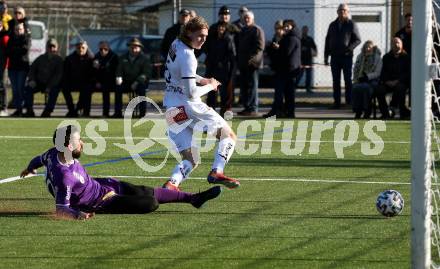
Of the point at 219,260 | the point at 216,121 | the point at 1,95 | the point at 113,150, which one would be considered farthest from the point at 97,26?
the point at 219,260

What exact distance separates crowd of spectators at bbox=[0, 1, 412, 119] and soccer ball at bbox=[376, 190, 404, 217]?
11.7 m

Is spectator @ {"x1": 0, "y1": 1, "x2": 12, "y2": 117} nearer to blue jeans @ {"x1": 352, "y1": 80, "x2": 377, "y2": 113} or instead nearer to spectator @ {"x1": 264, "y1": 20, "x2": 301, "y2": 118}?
spectator @ {"x1": 264, "y1": 20, "x2": 301, "y2": 118}

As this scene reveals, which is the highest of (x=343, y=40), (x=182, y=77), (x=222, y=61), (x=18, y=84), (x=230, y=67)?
(x=182, y=77)

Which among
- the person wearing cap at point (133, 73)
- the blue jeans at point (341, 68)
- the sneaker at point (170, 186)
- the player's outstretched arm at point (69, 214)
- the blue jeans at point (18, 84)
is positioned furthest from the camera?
the blue jeans at point (341, 68)

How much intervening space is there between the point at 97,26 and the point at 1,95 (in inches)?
1201

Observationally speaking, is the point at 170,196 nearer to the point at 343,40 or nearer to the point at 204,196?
the point at 204,196

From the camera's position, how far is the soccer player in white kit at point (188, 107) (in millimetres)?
9680

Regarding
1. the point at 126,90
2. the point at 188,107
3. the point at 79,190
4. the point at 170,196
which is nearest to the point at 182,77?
the point at 188,107

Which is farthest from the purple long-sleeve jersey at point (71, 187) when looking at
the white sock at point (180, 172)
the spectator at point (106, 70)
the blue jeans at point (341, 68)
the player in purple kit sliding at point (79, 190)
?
the blue jeans at point (341, 68)

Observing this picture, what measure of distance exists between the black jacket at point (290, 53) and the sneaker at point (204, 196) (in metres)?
12.3

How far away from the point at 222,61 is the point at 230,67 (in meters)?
0.23

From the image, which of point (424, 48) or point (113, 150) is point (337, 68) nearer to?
point (113, 150)

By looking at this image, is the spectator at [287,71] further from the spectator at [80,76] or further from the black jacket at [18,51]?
A: the black jacket at [18,51]

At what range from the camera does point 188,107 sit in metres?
9.90
